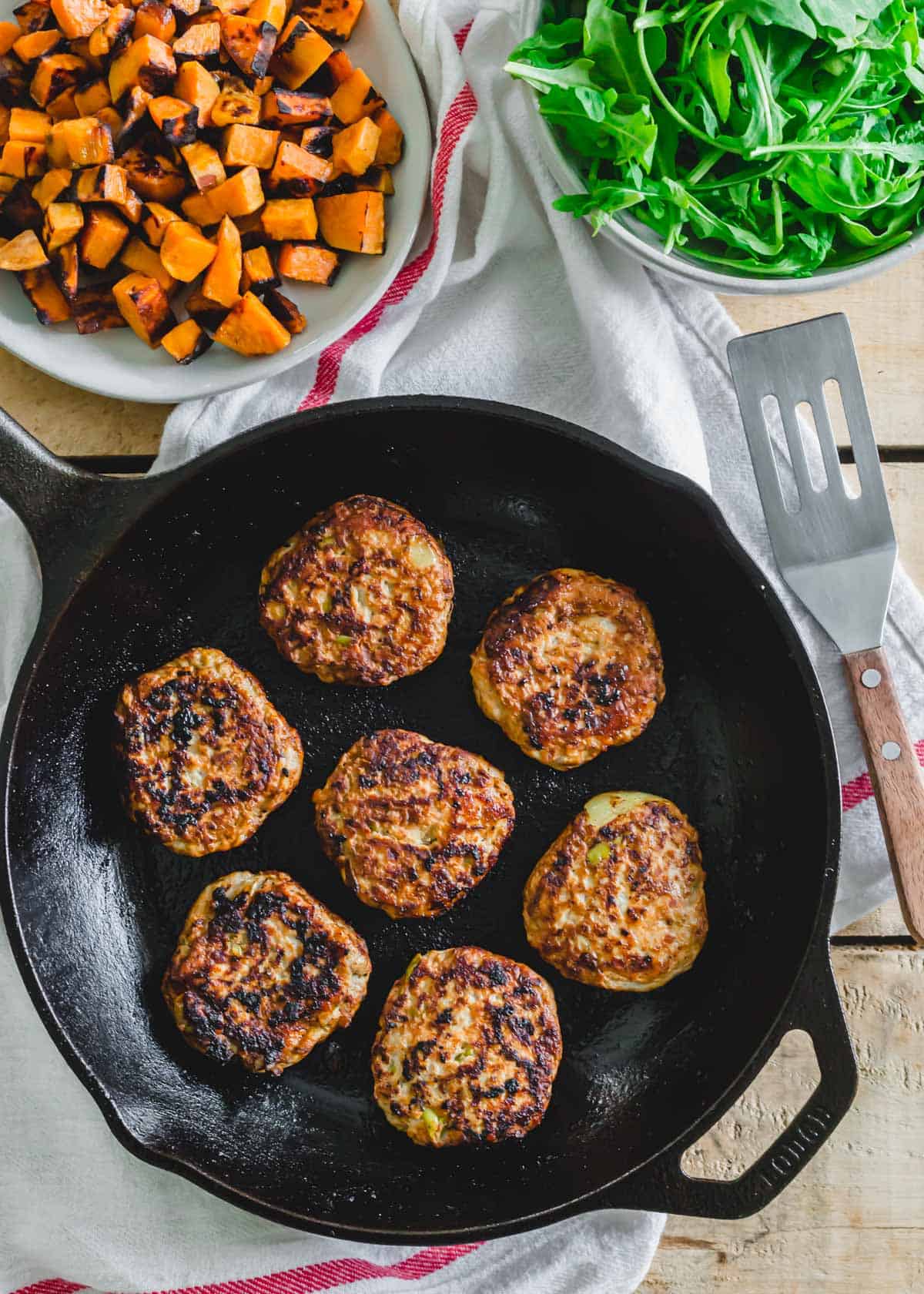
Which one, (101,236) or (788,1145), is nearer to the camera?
(788,1145)

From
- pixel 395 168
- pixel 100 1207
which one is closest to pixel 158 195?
pixel 395 168

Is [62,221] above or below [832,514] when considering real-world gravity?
above

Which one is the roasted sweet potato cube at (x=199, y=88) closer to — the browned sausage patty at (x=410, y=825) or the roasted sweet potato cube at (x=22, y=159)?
the roasted sweet potato cube at (x=22, y=159)

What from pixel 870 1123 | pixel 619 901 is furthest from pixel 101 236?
pixel 870 1123

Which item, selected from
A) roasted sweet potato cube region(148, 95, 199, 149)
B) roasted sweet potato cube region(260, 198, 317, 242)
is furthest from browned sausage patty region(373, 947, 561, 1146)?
A: roasted sweet potato cube region(148, 95, 199, 149)

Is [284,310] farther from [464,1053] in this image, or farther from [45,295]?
[464,1053]

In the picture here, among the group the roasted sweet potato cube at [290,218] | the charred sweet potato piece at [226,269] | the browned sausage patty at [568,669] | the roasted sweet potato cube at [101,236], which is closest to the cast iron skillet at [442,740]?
the browned sausage patty at [568,669]
